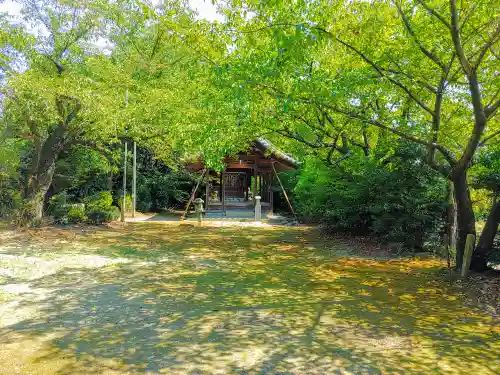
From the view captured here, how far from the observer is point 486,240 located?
28.2 feet

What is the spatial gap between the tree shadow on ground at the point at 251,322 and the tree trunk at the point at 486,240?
3.13 feet

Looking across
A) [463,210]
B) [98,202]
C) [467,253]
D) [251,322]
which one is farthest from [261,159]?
[251,322]

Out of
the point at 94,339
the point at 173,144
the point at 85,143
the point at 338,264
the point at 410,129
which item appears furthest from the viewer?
the point at 173,144

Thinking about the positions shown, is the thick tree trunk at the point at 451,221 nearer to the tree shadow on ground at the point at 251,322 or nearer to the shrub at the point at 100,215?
the tree shadow on ground at the point at 251,322

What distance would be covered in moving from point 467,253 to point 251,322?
5.19 metres

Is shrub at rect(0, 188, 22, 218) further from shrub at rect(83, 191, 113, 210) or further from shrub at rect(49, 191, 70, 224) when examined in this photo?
shrub at rect(83, 191, 113, 210)

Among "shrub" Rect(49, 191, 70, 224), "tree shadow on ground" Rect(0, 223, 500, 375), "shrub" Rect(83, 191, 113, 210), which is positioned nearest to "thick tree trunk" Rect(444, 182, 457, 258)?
"tree shadow on ground" Rect(0, 223, 500, 375)

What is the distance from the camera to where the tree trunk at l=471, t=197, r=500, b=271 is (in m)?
8.46

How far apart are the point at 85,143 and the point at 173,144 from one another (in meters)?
3.50

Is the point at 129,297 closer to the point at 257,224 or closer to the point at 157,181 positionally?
the point at 257,224

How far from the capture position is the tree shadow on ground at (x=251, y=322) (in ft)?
15.0

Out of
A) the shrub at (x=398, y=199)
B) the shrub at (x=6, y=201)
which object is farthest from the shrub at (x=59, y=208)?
the shrub at (x=398, y=199)

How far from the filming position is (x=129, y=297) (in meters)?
7.15

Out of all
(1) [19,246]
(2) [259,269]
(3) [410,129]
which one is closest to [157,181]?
(1) [19,246]
